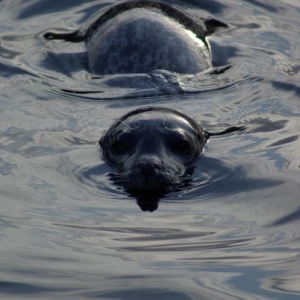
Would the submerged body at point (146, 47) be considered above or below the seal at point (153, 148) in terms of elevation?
below

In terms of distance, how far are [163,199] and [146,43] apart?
304 centimetres

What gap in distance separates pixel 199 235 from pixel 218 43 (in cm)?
435

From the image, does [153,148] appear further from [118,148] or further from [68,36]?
[68,36]

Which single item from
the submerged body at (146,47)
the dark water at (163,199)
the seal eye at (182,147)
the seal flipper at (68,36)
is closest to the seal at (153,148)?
the seal eye at (182,147)

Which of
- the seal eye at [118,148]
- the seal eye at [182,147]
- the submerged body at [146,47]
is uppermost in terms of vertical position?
the seal eye at [182,147]

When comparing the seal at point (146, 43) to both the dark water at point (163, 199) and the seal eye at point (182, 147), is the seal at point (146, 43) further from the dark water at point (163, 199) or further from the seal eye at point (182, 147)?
the seal eye at point (182, 147)

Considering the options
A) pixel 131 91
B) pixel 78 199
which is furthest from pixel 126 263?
pixel 131 91

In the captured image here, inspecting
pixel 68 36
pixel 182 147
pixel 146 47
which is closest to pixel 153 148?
pixel 182 147

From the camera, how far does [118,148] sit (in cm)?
808

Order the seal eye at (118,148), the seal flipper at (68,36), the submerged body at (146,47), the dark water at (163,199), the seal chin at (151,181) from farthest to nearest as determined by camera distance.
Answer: the seal flipper at (68,36)
the submerged body at (146,47)
the seal eye at (118,148)
the seal chin at (151,181)
the dark water at (163,199)

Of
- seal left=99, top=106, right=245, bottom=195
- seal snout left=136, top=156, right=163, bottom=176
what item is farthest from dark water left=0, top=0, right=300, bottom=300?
seal snout left=136, top=156, right=163, bottom=176

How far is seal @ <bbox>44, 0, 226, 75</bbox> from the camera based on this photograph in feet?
33.1

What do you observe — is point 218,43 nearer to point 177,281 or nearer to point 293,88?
point 293,88

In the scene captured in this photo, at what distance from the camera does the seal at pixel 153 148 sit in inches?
298
